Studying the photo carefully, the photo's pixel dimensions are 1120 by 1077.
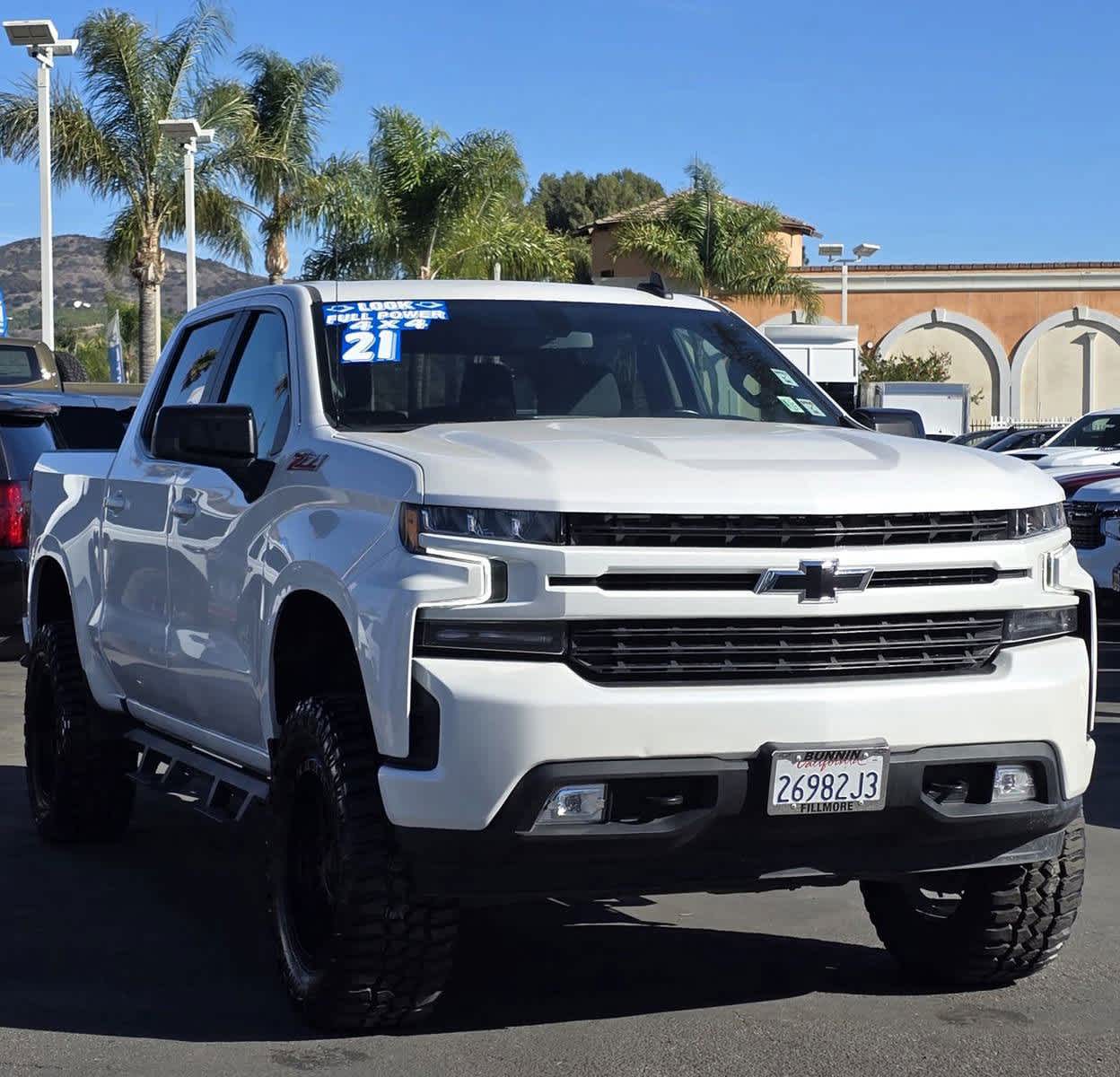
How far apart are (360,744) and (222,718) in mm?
1398

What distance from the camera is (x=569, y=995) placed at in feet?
17.7

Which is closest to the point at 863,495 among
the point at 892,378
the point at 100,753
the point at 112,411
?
the point at 100,753

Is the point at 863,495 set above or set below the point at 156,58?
below

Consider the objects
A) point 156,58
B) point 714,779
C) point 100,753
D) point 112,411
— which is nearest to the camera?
point 714,779

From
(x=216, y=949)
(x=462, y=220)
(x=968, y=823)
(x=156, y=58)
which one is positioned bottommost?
(x=216, y=949)

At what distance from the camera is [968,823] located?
4750 millimetres

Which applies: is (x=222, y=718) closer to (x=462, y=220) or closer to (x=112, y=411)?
(x=112, y=411)

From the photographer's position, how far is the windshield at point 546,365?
19.1 feet

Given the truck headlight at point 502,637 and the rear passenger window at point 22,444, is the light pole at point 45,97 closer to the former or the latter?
the rear passenger window at point 22,444

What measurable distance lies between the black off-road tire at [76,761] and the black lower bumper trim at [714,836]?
3.00 m

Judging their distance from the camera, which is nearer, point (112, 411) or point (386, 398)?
point (386, 398)

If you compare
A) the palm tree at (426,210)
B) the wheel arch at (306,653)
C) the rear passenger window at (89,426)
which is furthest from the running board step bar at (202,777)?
the palm tree at (426,210)

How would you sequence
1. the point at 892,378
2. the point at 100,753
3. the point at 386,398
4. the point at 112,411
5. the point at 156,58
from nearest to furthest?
the point at 386,398 → the point at 100,753 → the point at 112,411 → the point at 156,58 → the point at 892,378

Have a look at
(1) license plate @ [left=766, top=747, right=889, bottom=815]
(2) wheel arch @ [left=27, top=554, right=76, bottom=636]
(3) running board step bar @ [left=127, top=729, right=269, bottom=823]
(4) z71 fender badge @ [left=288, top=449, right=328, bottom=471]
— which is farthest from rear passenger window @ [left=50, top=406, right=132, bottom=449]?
(1) license plate @ [left=766, top=747, right=889, bottom=815]
